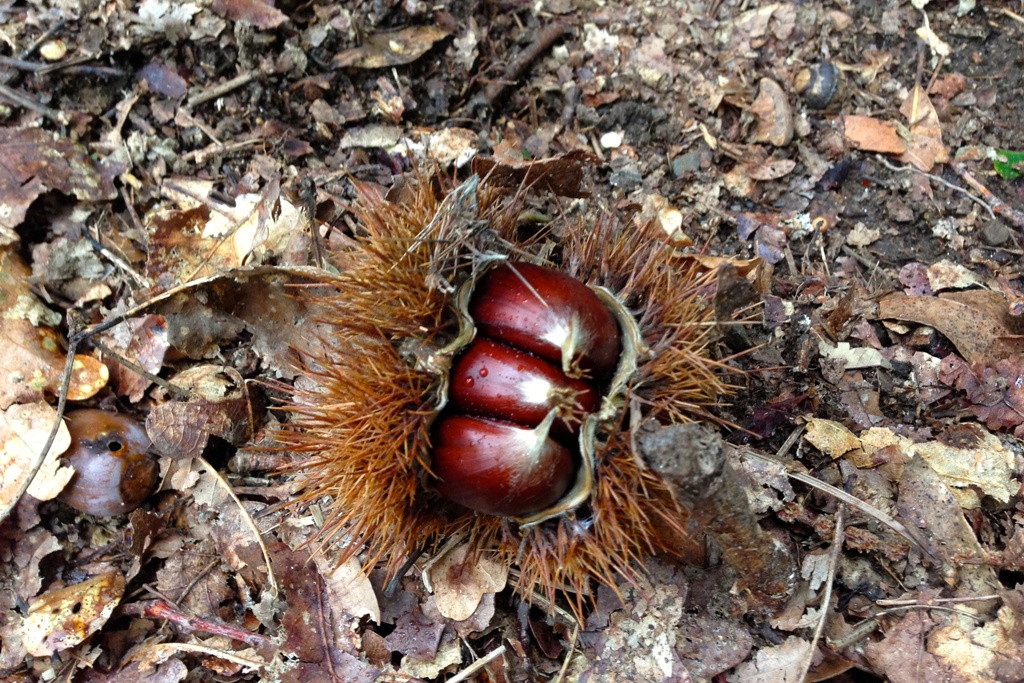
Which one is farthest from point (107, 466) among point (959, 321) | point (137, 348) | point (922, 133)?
point (922, 133)

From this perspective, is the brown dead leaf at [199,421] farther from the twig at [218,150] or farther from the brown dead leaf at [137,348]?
the twig at [218,150]

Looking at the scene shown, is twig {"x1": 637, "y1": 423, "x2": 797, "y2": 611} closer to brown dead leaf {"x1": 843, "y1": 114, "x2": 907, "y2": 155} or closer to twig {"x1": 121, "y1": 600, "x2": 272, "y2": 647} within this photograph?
twig {"x1": 121, "y1": 600, "x2": 272, "y2": 647}

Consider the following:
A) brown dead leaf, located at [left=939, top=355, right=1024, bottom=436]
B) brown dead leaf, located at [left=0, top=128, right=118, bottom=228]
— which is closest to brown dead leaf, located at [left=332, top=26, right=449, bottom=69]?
brown dead leaf, located at [left=0, top=128, right=118, bottom=228]

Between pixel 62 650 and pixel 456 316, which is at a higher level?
pixel 456 316

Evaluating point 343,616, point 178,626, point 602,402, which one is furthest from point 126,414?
point 602,402

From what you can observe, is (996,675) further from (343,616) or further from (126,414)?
(126,414)

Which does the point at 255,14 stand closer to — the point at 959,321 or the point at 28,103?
the point at 28,103
